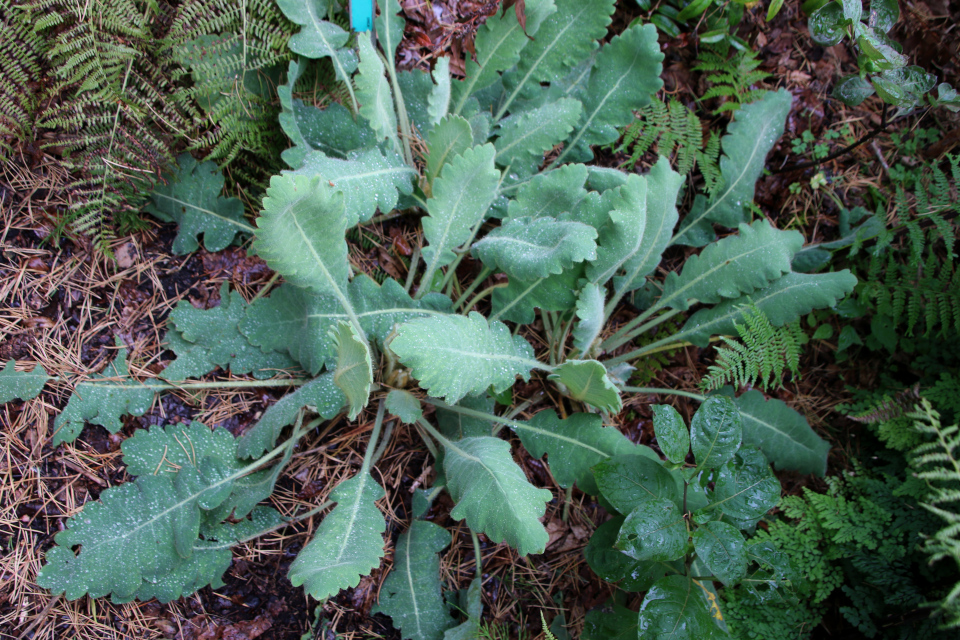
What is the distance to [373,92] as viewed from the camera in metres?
1.79

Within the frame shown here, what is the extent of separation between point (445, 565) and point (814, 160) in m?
Answer: 2.29

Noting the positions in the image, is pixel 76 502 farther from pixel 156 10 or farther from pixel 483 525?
pixel 156 10

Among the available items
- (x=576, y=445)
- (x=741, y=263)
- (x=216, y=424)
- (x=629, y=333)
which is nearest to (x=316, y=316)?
(x=216, y=424)

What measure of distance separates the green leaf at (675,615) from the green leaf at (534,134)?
1465 millimetres

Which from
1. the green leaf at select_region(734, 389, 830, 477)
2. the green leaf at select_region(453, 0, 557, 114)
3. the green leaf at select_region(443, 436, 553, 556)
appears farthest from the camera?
the green leaf at select_region(734, 389, 830, 477)

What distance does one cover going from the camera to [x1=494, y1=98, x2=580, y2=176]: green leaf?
1.93m

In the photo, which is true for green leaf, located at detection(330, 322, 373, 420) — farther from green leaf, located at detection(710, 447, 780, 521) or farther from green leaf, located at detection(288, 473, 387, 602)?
green leaf, located at detection(710, 447, 780, 521)

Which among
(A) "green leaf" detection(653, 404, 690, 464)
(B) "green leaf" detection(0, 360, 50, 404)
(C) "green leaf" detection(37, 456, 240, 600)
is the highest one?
(A) "green leaf" detection(653, 404, 690, 464)

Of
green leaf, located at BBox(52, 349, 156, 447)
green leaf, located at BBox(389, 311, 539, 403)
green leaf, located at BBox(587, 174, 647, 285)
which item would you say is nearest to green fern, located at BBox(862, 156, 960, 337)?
green leaf, located at BBox(587, 174, 647, 285)

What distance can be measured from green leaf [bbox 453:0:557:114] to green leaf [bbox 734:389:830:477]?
1.56 meters

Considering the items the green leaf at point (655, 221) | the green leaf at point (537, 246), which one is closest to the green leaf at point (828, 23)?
the green leaf at point (655, 221)

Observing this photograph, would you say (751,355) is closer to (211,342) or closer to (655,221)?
(655,221)

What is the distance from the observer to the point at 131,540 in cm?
169

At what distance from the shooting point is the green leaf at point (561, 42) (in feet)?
6.69
